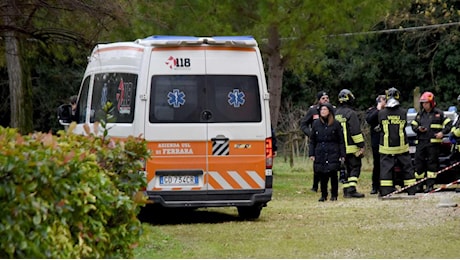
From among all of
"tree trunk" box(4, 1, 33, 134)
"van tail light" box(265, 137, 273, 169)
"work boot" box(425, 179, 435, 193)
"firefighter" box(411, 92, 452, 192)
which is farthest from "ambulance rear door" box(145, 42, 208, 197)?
"tree trunk" box(4, 1, 33, 134)

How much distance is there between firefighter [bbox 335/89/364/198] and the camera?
1955 cm

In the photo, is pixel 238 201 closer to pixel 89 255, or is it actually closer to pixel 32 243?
pixel 89 255

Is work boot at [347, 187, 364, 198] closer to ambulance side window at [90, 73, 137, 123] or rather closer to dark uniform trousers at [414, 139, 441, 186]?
dark uniform trousers at [414, 139, 441, 186]

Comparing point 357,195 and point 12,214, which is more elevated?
point 12,214

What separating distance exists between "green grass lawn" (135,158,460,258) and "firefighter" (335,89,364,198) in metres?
0.34

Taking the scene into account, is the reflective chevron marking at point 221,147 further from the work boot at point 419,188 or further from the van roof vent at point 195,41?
the work boot at point 419,188

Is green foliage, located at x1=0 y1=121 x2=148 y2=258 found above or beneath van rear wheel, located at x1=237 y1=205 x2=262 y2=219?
above

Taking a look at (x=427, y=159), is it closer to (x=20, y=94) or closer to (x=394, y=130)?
(x=394, y=130)

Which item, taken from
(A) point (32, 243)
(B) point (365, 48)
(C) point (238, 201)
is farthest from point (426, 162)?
(B) point (365, 48)

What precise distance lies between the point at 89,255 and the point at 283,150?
2898cm

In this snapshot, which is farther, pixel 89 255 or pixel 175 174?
pixel 175 174

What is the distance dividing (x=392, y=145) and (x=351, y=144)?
4.12 feet

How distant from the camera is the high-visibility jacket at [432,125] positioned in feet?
65.5

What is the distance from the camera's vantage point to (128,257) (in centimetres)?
852
